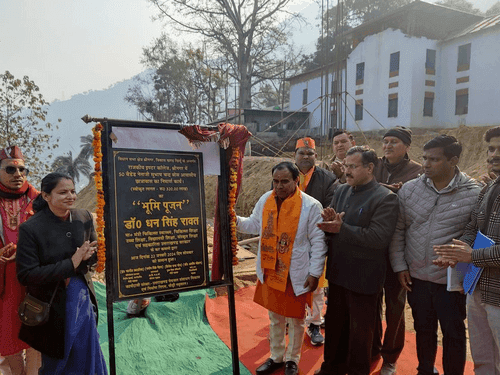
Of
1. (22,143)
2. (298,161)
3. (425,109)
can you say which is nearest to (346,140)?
(298,161)

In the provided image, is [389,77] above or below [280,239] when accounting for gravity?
above

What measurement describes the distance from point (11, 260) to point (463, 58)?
81.9 ft

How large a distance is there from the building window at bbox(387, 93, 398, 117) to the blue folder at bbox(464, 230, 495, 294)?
2246 centimetres

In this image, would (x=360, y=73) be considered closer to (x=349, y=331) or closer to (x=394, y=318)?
(x=394, y=318)

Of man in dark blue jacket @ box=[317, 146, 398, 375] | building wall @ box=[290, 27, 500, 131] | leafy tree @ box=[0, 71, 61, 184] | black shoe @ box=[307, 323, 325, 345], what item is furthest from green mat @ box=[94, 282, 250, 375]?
building wall @ box=[290, 27, 500, 131]

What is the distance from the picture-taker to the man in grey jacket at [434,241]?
2863mm

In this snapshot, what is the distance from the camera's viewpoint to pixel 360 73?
83.9ft

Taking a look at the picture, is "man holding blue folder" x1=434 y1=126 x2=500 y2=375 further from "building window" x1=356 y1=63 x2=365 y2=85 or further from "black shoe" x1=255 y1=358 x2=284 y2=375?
"building window" x1=356 y1=63 x2=365 y2=85

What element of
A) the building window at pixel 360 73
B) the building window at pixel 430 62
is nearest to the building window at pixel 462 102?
the building window at pixel 430 62

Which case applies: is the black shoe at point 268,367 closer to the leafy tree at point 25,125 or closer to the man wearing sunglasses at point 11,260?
the man wearing sunglasses at point 11,260

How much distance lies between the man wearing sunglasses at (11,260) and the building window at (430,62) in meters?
24.2

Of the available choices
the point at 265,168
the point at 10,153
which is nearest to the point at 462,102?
the point at 265,168

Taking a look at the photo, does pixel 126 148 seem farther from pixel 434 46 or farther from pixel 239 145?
pixel 434 46

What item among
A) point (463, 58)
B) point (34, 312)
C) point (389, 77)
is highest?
point (463, 58)
